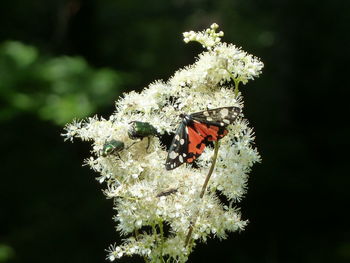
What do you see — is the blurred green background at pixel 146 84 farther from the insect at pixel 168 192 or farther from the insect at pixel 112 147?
the insect at pixel 168 192


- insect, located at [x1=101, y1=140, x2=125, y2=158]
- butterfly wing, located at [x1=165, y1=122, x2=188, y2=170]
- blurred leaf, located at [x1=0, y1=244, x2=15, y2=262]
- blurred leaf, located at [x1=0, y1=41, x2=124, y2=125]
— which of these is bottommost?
butterfly wing, located at [x1=165, y1=122, x2=188, y2=170]

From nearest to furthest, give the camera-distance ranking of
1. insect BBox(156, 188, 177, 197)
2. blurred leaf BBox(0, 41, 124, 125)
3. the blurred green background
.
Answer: insect BBox(156, 188, 177, 197), blurred leaf BBox(0, 41, 124, 125), the blurred green background

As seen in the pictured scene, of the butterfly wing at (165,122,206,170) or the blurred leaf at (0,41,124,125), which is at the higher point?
the blurred leaf at (0,41,124,125)

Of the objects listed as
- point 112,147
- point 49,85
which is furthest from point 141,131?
point 49,85

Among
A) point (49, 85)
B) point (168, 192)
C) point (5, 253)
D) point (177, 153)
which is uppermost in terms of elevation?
point (49, 85)

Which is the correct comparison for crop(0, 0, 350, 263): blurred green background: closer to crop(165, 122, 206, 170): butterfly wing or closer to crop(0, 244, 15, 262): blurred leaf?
crop(0, 244, 15, 262): blurred leaf

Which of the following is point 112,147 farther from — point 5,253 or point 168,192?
point 5,253

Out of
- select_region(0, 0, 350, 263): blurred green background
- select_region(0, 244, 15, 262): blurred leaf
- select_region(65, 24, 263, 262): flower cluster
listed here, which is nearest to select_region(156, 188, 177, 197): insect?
select_region(65, 24, 263, 262): flower cluster
